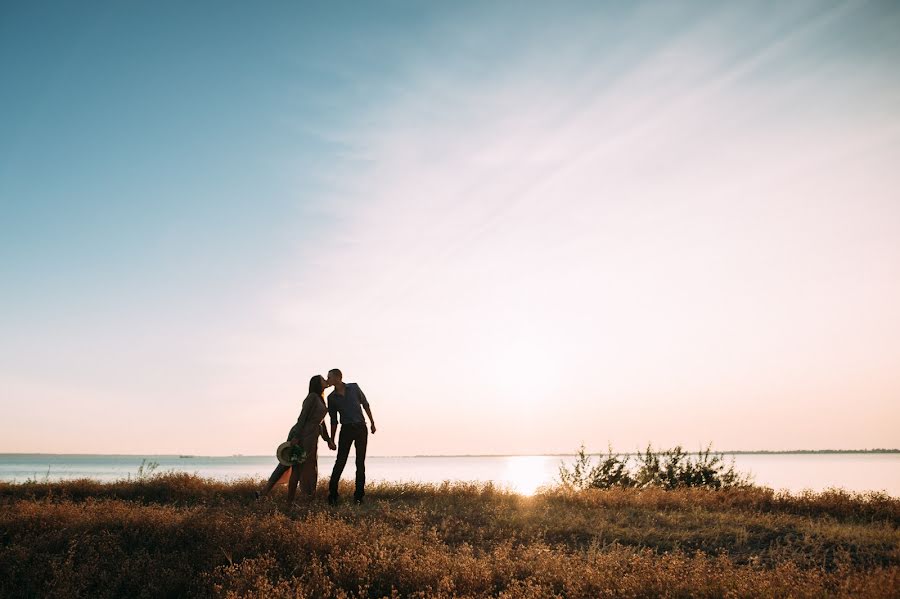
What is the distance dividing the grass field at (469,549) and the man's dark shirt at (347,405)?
1981mm

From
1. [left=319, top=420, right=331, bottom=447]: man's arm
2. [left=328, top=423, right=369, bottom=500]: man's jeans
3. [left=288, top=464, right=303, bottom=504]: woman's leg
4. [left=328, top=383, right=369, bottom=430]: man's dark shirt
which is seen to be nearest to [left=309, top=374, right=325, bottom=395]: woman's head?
[left=328, top=383, right=369, bottom=430]: man's dark shirt

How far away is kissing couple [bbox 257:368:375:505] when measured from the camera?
12945mm

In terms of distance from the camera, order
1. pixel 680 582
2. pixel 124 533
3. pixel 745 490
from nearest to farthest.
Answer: pixel 680 582, pixel 124 533, pixel 745 490

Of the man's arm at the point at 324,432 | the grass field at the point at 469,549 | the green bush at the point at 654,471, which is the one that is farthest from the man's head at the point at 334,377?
the green bush at the point at 654,471

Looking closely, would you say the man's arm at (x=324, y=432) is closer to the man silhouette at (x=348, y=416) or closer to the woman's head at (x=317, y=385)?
the man silhouette at (x=348, y=416)

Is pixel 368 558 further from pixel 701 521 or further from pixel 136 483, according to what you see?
pixel 136 483

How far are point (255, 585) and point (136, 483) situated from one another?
33.5 feet

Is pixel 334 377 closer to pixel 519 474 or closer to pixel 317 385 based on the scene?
pixel 317 385

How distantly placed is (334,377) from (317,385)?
18.1 inches

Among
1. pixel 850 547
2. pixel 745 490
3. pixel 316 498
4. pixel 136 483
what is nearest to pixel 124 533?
pixel 316 498

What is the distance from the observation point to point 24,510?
33.0ft

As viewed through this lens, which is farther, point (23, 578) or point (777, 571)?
point (23, 578)

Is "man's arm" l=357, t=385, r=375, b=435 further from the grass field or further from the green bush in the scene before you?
the green bush

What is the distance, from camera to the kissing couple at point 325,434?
12.9m
